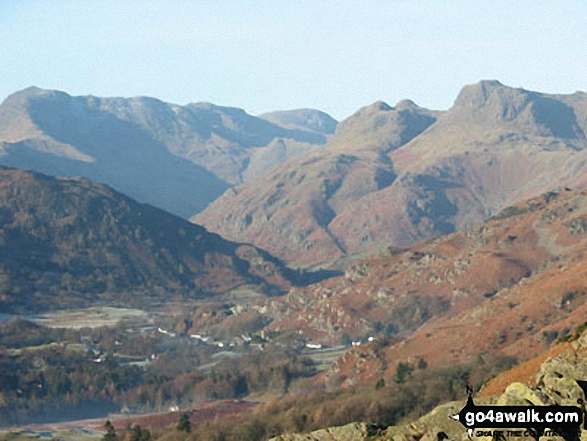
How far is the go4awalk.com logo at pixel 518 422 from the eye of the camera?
137 feet

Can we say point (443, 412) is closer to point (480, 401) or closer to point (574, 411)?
point (480, 401)

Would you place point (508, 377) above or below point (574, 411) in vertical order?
below

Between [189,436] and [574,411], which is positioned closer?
[574,411]

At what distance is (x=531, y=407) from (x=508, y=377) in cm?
8334

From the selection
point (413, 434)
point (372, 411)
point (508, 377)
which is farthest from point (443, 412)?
point (372, 411)

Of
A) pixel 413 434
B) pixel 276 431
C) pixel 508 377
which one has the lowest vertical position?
pixel 276 431

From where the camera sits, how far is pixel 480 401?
170ft

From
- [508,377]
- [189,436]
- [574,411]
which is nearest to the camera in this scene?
[574,411]

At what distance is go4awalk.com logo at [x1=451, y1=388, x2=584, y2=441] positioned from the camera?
137 ft

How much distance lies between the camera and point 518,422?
4203 centimetres

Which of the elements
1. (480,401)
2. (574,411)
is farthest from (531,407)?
(480,401)

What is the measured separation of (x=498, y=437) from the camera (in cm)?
4266

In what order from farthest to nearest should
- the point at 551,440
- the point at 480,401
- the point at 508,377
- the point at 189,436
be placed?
the point at 189,436 → the point at 508,377 → the point at 480,401 → the point at 551,440

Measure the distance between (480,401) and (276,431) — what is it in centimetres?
14857
